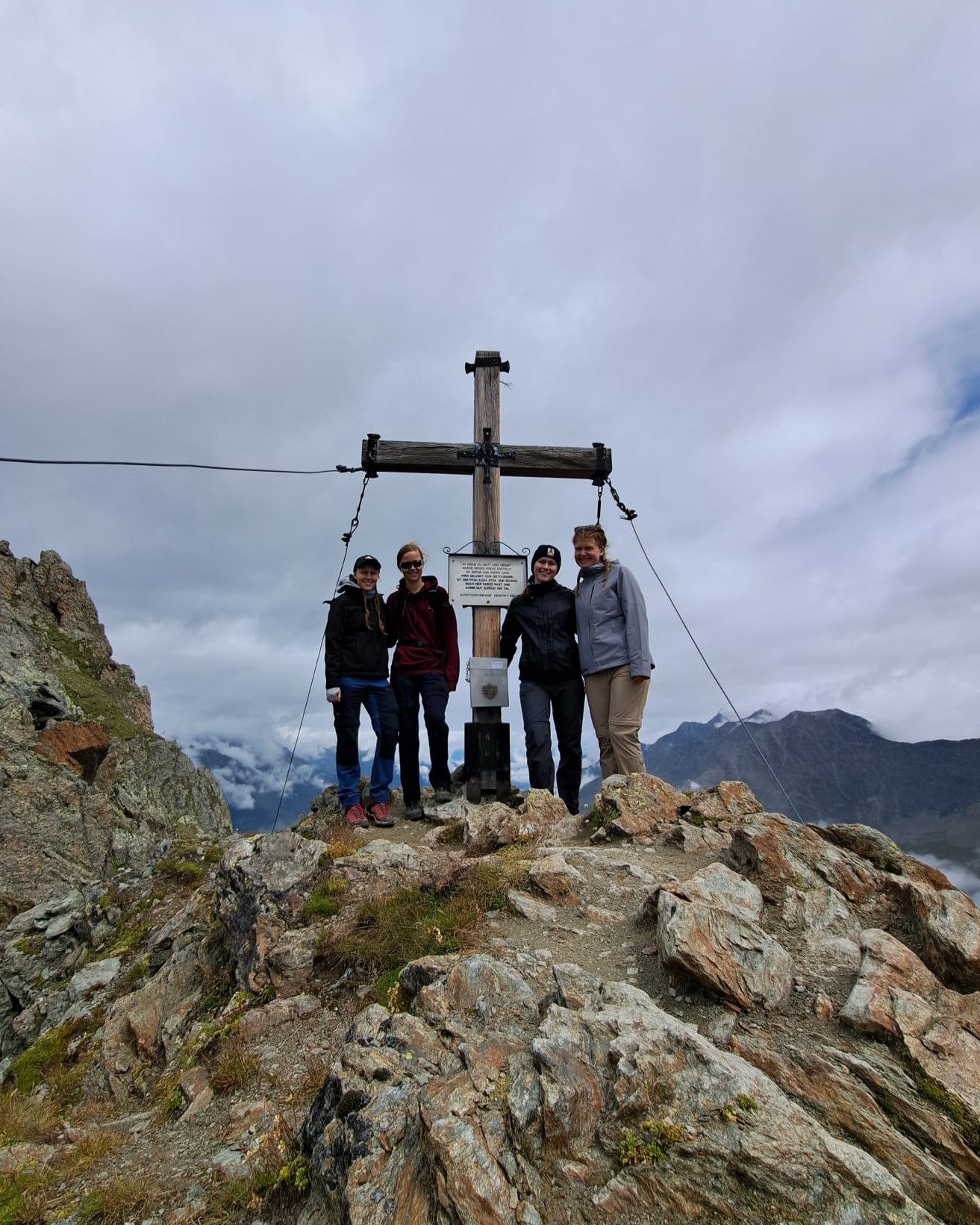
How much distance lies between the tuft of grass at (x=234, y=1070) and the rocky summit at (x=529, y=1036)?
0.8 inches

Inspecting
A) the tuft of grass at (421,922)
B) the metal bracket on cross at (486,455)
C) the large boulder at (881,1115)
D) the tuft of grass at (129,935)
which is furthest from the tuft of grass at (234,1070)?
the metal bracket on cross at (486,455)

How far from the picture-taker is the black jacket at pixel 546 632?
9.58 metres

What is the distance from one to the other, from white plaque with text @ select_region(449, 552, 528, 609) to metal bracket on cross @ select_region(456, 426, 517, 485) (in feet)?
4.62

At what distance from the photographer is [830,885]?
5.73 metres

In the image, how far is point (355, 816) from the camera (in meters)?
9.59

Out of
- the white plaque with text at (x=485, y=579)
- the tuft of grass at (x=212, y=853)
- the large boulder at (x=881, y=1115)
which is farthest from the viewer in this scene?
the white plaque with text at (x=485, y=579)

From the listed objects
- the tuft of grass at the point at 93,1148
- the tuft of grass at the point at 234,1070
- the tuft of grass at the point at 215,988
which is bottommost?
the tuft of grass at the point at 93,1148

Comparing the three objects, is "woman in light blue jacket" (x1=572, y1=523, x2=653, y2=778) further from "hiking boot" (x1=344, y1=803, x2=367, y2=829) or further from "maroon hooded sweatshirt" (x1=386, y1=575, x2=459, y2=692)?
"hiking boot" (x1=344, y1=803, x2=367, y2=829)

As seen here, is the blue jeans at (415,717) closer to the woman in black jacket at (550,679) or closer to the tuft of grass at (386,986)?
the woman in black jacket at (550,679)

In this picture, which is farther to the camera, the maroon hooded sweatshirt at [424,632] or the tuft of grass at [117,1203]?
the maroon hooded sweatshirt at [424,632]

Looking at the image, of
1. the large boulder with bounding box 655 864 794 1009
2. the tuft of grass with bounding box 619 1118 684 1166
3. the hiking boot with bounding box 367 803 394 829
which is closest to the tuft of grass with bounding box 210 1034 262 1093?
the tuft of grass with bounding box 619 1118 684 1166

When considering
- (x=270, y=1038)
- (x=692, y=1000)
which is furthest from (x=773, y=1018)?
(x=270, y=1038)

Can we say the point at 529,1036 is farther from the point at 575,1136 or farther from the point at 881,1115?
the point at 881,1115

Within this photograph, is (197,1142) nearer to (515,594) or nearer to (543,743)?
(543,743)
